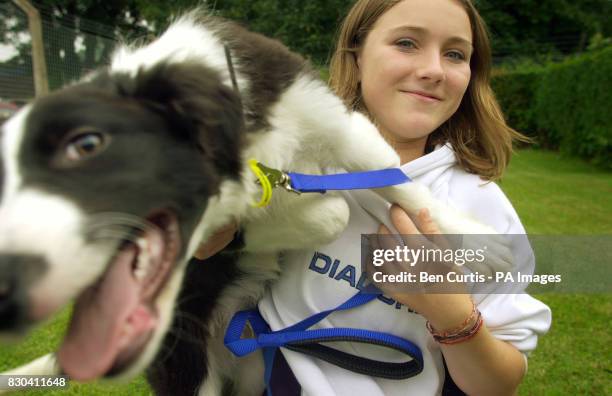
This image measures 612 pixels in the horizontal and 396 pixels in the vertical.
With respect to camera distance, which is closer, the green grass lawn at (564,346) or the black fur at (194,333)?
the black fur at (194,333)

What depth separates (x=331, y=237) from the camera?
1843mm

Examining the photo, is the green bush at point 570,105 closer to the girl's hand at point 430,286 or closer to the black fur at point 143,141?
the girl's hand at point 430,286

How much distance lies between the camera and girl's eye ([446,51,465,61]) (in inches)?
82.0

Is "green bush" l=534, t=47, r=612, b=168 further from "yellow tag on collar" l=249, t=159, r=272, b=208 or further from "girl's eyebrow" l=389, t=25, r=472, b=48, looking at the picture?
"yellow tag on collar" l=249, t=159, r=272, b=208

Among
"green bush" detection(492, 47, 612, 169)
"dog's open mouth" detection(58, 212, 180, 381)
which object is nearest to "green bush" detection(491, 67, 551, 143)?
"green bush" detection(492, 47, 612, 169)

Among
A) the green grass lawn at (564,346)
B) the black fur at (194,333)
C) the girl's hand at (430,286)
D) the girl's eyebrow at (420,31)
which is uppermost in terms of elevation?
the girl's eyebrow at (420,31)

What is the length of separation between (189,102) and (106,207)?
0.31 meters

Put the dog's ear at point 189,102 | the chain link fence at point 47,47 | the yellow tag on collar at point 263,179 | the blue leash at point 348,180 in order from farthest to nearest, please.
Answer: the chain link fence at point 47,47 → the blue leash at point 348,180 → the yellow tag on collar at point 263,179 → the dog's ear at point 189,102

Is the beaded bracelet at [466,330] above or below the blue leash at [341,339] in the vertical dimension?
above

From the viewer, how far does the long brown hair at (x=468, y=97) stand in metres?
2.20

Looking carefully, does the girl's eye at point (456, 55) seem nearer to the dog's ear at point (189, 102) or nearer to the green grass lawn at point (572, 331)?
the dog's ear at point (189, 102)

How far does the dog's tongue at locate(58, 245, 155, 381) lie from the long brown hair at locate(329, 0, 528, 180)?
1394 millimetres

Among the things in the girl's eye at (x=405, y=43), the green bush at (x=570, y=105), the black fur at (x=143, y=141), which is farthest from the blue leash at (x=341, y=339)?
the green bush at (x=570, y=105)

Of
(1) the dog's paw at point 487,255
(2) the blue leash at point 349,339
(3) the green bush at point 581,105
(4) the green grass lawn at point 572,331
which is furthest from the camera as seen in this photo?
(3) the green bush at point 581,105
